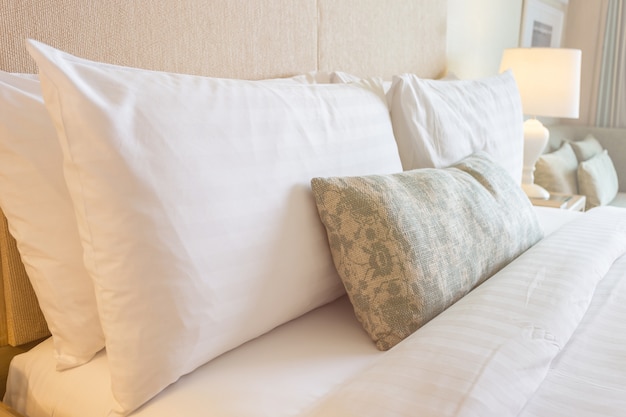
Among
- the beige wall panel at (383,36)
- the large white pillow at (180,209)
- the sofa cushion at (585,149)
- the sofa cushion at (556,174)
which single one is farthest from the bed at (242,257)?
the sofa cushion at (585,149)

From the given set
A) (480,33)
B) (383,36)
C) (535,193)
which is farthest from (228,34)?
(480,33)

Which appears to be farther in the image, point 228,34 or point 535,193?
point 535,193

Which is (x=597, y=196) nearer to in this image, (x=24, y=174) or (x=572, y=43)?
(x=572, y=43)

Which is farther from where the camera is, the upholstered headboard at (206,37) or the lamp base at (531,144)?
the lamp base at (531,144)

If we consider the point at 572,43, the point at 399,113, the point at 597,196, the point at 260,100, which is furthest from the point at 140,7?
the point at 572,43

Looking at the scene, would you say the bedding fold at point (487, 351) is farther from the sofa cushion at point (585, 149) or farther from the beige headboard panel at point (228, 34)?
the sofa cushion at point (585, 149)

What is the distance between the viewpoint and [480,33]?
2.96 meters

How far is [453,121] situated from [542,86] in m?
1.30

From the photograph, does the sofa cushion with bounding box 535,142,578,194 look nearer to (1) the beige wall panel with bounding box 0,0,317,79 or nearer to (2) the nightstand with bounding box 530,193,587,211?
(2) the nightstand with bounding box 530,193,587,211

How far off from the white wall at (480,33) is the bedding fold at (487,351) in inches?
66.6

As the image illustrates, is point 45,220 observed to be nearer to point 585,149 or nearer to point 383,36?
point 383,36

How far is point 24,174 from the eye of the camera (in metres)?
0.90

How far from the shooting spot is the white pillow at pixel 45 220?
35.2 inches

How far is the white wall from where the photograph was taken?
2.64 metres
